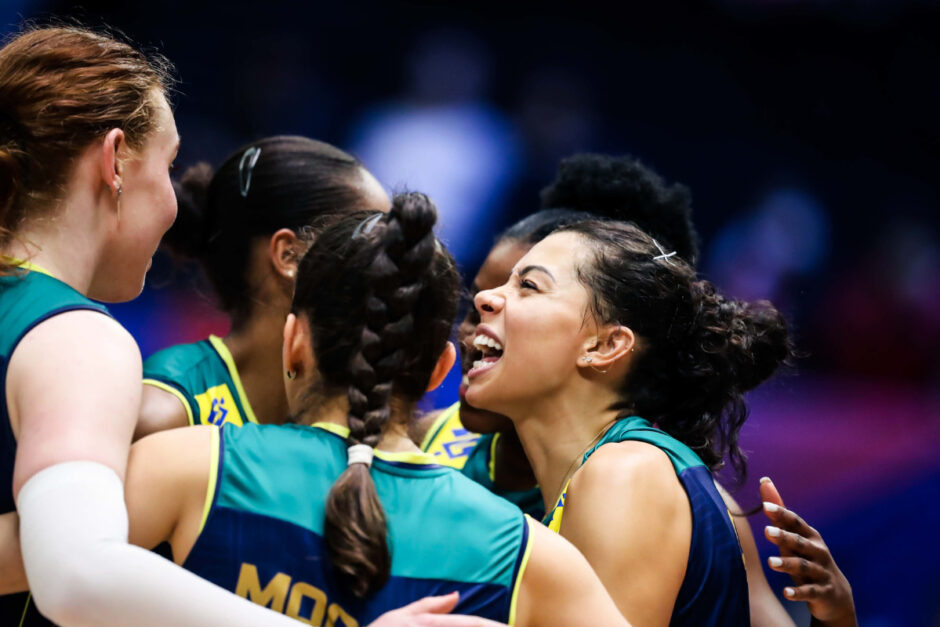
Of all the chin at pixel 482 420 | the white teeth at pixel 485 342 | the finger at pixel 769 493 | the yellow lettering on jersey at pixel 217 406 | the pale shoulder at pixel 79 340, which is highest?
the pale shoulder at pixel 79 340

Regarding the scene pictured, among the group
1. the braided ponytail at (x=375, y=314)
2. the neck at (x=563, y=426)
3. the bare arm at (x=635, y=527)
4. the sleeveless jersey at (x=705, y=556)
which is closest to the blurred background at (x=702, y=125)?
the neck at (x=563, y=426)

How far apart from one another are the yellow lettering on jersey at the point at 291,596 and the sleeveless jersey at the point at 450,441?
1.48 m

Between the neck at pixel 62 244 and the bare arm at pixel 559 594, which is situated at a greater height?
the neck at pixel 62 244

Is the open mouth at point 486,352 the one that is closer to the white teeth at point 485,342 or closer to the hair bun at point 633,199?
the white teeth at point 485,342

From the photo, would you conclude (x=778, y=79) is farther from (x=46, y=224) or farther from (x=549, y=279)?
(x=46, y=224)

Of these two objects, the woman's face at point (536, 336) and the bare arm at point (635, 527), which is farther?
the woman's face at point (536, 336)

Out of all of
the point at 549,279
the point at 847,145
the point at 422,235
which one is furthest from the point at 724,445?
the point at 847,145

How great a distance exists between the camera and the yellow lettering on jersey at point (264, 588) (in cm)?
132

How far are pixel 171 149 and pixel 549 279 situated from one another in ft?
2.87

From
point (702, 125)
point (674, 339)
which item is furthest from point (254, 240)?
point (702, 125)

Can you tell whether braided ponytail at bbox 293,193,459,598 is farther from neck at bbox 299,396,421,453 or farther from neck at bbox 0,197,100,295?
neck at bbox 0,197,100,295

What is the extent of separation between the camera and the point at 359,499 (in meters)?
1.31

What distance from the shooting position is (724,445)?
222 centimetres

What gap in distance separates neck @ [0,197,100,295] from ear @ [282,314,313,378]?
36 cm
